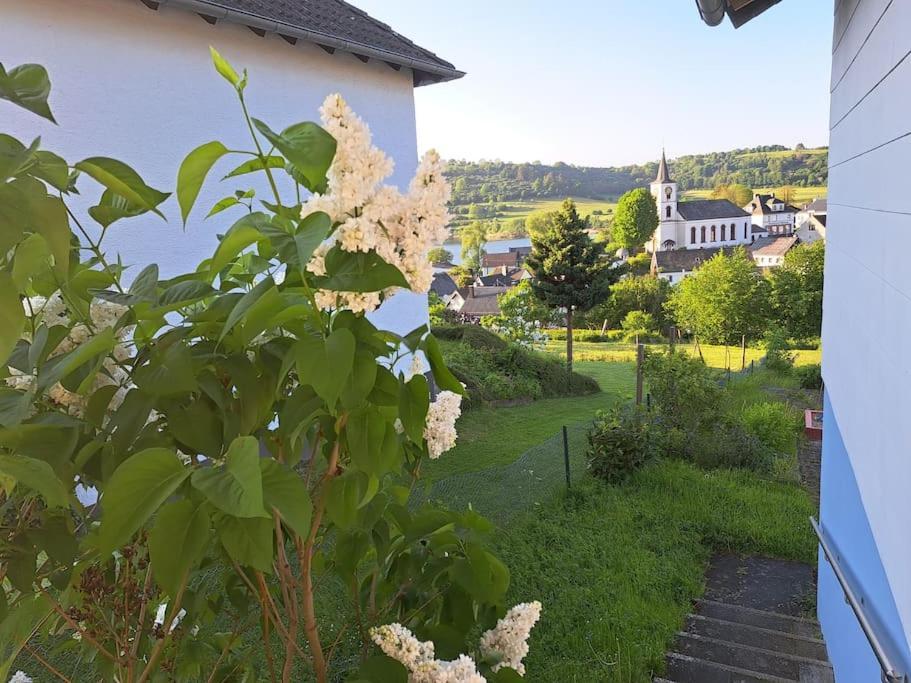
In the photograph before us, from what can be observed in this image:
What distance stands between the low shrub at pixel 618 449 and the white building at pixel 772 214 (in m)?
87.9

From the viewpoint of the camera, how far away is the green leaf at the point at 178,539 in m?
0.60

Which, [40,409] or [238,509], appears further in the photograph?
[40,409]

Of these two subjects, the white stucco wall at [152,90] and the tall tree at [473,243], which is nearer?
the white stucco wall at [152,90]

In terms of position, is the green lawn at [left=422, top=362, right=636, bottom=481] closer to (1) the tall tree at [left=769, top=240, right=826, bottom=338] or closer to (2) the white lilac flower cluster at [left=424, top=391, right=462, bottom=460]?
(2) the white lilac flower cluster at [left=424, top=391, right=462, bottom=460]

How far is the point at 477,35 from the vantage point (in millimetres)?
56688

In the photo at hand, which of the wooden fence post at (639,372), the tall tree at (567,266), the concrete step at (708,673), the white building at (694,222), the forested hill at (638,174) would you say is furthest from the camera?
the forested hill at (638,174)

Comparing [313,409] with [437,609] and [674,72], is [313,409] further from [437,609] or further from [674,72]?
[674,72]

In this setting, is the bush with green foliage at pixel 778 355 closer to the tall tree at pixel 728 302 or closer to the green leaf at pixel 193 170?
the tall tree at pixel 728 302

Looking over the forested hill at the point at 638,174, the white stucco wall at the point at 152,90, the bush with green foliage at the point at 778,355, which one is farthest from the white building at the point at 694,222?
the white stucco wall at the point at 152,90

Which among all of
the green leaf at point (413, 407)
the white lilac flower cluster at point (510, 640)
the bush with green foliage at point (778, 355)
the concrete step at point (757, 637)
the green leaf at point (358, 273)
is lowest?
the bush with green foliage at point (778, 355)

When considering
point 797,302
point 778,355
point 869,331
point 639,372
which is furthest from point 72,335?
point 797,302

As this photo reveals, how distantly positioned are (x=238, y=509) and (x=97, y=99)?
550cm

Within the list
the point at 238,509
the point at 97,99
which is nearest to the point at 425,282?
the point at 238,509

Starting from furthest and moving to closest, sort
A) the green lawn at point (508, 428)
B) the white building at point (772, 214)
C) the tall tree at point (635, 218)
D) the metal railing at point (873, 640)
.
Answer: the white building at point (772, 214) → the tall tree at point (635, 218) → the green lawn at point (508, 428) → the metal railing at point (873, 640)
